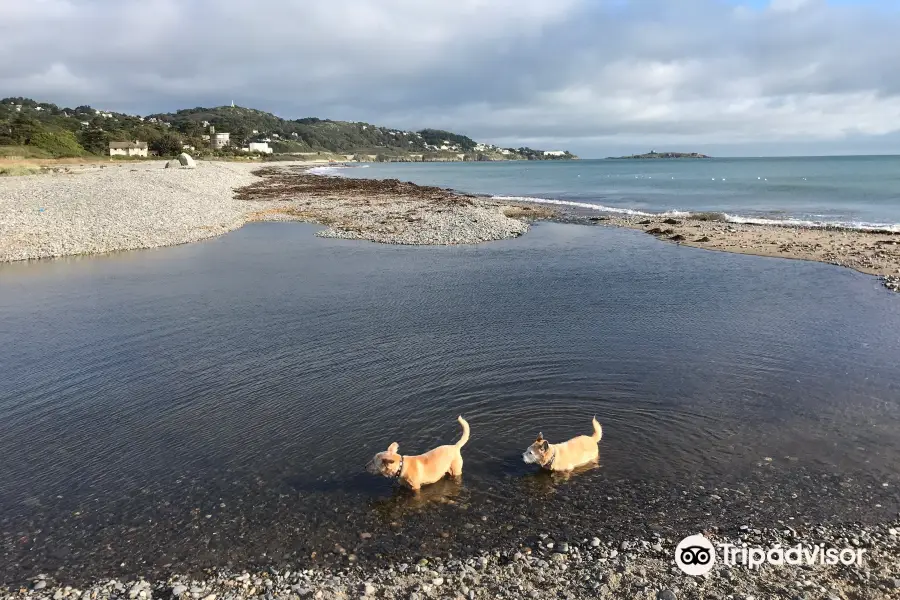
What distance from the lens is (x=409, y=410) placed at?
10.6 meters

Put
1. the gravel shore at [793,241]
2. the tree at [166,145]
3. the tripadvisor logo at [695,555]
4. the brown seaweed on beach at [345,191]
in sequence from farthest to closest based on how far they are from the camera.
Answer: the tree at [166,145] < the brown seaweed on beach at [345,191] < the gravel shore at [793,241] < the tripadvisor logo at [695,555]

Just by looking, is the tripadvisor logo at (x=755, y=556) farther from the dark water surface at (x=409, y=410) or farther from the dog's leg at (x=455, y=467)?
the dog's leg at (x=455, y=467)

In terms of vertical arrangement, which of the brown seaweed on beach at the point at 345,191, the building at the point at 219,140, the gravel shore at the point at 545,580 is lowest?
the gravel shore at the point at 545,580

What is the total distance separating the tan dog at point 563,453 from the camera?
8.32m

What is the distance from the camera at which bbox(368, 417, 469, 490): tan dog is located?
25.4 feet

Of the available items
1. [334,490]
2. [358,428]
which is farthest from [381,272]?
[334,490]

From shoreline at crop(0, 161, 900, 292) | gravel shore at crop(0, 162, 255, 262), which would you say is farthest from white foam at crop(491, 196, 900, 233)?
gravel shore at crop(0, 162, 255, 262)

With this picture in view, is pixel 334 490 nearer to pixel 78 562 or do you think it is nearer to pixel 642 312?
pixel 78 562

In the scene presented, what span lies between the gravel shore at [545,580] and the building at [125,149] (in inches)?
4685

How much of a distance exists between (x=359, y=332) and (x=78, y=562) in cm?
909

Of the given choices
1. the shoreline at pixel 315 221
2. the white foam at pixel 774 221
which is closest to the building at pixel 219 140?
the shoreline at pixel 315 221

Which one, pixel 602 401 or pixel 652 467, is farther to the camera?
pixel 602 401

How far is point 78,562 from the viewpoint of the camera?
6.67 metres

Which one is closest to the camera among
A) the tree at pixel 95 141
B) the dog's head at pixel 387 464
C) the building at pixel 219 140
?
the dog's head at pixel 387 464
